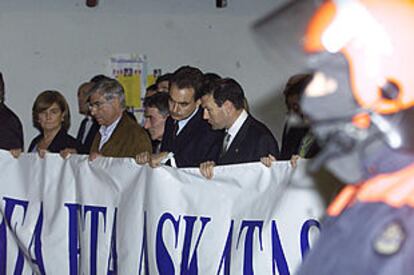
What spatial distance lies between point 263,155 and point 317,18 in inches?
123

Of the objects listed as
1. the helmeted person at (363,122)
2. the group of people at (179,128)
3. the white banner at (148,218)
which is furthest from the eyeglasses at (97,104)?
the helmeted person at (363,122)

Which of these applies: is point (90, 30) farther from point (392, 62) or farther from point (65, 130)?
point (392, 62)

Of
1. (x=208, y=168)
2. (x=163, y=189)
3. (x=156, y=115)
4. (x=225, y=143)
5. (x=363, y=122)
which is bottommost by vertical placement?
(x=163, y=189)

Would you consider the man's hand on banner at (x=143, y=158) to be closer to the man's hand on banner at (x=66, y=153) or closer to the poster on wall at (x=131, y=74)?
the man's hand on banner at (x=66, y=153)

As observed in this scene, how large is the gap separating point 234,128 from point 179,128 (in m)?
0.67

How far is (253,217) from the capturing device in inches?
212

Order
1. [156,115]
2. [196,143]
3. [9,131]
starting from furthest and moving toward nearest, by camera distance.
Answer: [9,131], [156,115], [196,143]

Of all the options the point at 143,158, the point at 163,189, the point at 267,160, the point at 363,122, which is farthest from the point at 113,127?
the point at 363,122

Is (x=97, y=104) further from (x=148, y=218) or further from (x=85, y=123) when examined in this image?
(x=85, y=123)

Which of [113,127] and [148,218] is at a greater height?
[113,127]

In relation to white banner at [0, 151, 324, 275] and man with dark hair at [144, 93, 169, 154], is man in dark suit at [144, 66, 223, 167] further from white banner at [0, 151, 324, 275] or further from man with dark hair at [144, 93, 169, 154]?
man with dark hair at [144, 93, 169, 154]

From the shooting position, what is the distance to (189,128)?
6.07 m

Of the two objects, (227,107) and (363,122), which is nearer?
(363,122)

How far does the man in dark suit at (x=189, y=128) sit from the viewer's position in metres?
5.90
